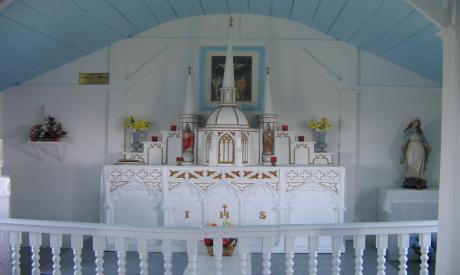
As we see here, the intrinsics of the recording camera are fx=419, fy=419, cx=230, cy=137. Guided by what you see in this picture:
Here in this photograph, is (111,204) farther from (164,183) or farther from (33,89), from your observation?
(33,89)

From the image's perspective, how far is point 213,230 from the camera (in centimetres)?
251

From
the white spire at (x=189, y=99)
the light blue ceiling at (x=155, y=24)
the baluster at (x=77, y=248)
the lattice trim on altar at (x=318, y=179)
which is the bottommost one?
the baluster at (x=77, y=248)

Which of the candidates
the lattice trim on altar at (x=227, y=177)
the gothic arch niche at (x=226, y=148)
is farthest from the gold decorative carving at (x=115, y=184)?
the gothic arch niche at (x=226, y=148)

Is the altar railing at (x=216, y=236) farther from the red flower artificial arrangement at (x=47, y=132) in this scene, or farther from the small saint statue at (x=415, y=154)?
the red flower artificial arrangement at (x=47, y=132)

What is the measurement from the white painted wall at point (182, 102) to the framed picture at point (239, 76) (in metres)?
0.12

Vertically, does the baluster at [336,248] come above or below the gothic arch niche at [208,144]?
below

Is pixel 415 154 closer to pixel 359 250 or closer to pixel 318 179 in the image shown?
pixel 318 179

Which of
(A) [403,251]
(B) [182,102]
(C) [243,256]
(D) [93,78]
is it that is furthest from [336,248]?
(D) [93,78]

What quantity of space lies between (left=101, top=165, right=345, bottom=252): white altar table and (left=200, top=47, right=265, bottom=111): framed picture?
121cm

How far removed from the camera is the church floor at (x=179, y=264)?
4.95 meters

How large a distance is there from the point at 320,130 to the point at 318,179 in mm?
803

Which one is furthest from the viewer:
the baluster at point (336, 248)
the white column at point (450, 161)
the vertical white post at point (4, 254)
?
the vertical white post at point (4, 254)

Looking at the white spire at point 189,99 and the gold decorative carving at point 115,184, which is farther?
the white spire at point 189,99

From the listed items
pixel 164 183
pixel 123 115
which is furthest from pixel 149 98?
pixel 164 183
